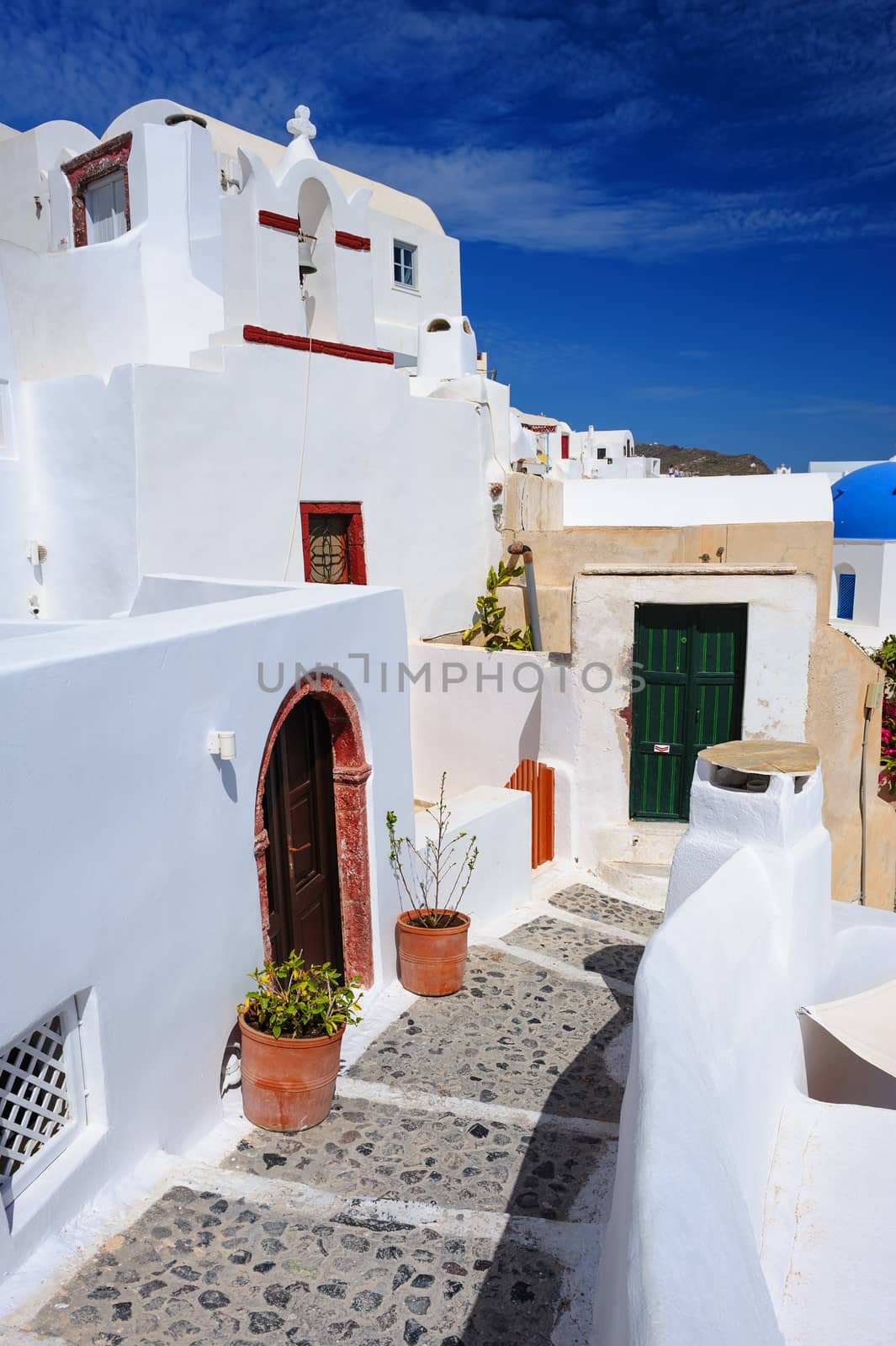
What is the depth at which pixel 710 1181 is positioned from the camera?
231 cm

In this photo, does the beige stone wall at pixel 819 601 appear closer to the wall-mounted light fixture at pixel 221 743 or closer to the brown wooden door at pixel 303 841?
the brown wooden door at pixel 303 841

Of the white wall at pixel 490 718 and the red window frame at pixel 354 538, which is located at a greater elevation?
the red window frame at pixel 354 538

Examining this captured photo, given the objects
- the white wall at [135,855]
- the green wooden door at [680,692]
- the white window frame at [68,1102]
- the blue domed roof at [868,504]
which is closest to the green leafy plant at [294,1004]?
the white wall at [135,855]

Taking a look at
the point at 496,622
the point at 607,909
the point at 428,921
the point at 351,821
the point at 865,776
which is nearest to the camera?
the point at 351,821

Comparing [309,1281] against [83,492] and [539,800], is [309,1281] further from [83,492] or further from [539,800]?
[83,492]

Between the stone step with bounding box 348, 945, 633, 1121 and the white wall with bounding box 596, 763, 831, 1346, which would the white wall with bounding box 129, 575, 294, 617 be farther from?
the white wall with bounding box 596, 763, 831, 1346

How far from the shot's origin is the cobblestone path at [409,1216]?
348 centimetres

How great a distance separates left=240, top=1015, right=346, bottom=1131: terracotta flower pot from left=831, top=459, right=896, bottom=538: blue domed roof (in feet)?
60.6

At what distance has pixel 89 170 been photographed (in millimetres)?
10180

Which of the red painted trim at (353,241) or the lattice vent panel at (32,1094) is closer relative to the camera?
the lattice vent panel at (32,1094)

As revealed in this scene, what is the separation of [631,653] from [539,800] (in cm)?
173

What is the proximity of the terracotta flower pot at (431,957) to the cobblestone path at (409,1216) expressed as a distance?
0.22 m

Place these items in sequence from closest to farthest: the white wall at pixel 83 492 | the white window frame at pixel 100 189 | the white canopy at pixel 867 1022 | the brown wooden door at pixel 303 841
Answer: the white canopy at pixel 867 1022
the brown wooden door at pixel 303 841
the white wall at pixel 83 492
the white window frame at pixel 100 189

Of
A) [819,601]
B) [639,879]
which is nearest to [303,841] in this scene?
[639,879]
